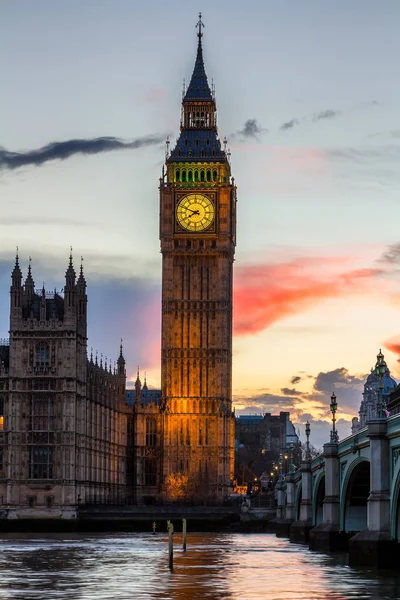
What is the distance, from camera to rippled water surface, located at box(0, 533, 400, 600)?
161 feet

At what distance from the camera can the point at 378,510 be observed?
6122 cm

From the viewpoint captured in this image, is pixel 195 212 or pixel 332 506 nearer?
pixel 332 506

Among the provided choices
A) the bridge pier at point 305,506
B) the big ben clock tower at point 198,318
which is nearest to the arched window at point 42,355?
the big ben clock tower at point 198,318

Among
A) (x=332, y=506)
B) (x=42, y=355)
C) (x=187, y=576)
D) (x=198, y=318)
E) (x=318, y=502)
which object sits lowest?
(x=187, y=576)

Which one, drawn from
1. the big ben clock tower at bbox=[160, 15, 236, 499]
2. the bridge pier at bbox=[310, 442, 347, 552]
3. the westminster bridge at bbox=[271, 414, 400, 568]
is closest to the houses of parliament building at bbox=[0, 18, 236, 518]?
the big ben clock tower at bbox=[160, 15, 236, 499]

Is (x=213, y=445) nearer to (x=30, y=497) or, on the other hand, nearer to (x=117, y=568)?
(x=30, y=497)

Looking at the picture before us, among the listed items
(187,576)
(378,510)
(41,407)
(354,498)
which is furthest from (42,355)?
(187,576)

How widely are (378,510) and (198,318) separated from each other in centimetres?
12846

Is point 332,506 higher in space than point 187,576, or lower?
higher

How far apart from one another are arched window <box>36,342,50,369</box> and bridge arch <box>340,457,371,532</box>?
72045 millimetres

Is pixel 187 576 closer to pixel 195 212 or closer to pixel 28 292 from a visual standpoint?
pixel 28 292

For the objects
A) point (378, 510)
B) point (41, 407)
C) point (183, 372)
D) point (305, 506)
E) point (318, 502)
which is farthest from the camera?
point (183, 372)

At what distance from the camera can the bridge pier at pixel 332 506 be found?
81.1 m

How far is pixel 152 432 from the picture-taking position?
7436 inches
